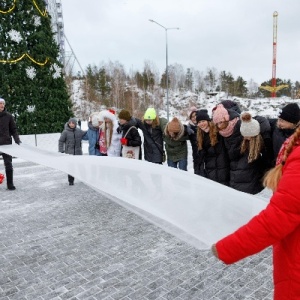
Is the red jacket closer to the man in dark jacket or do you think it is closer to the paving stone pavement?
the paving stone pavement

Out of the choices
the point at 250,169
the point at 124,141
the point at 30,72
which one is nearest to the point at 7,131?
the point at 124,141

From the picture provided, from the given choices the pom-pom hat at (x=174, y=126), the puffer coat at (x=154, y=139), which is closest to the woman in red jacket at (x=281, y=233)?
the pom-pom hat at (x=174, y=126)

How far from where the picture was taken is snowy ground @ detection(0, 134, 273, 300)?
9.70ft

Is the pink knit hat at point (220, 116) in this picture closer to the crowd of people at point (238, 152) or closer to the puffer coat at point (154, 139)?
the crowd of people at point (238, 152)

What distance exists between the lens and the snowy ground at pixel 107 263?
2.96 meters

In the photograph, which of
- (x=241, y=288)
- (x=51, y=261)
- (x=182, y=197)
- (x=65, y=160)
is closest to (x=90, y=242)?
(x=51, y=261)

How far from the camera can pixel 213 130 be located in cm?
425

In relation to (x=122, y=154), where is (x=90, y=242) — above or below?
below

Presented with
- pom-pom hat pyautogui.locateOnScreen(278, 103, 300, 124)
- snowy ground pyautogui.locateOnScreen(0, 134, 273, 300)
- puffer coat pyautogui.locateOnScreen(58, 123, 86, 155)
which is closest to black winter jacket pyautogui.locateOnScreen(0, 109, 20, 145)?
puffer coat pyautogui.locateOnScreen(58, 123, 86, 155)

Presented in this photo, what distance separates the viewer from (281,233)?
1.25m

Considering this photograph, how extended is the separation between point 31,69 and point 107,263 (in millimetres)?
13617

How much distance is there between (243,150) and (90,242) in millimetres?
2214

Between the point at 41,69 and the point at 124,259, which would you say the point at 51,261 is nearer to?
the point at 124,259

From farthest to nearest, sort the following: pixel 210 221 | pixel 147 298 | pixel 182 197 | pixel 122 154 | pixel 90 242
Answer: pixel 122 154 → pixel 90 242 → pixel 147 298 → pixel 182 197 → pixel 210 221
